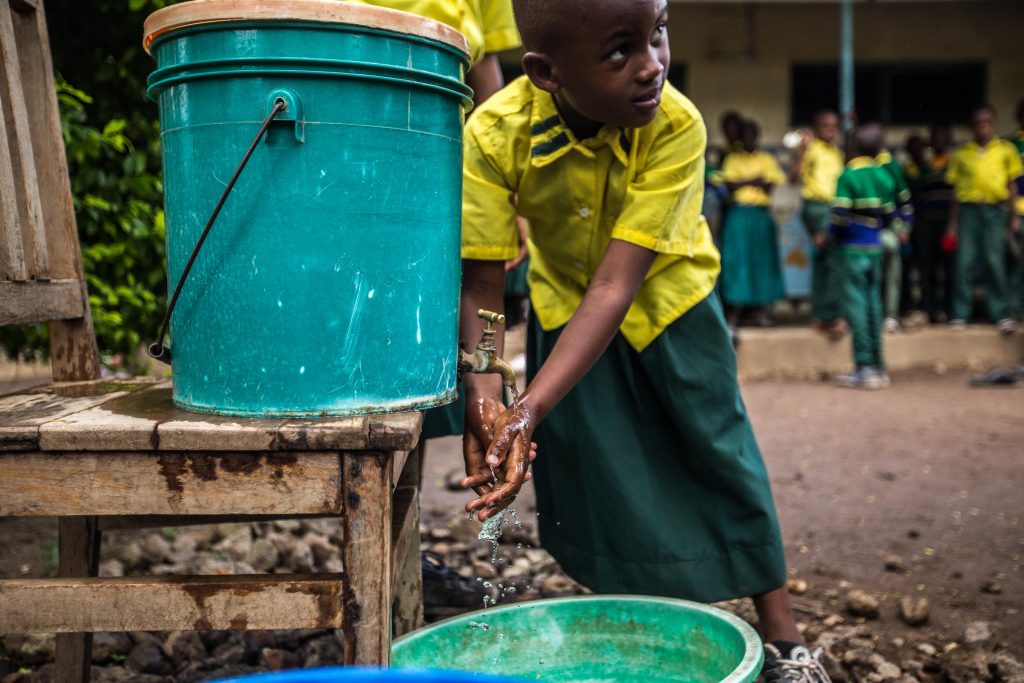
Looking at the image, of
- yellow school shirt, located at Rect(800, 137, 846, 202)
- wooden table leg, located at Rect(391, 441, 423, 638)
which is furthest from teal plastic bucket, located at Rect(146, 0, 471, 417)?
yellow school shirt, located at Rect(800, 137, 846, 202)

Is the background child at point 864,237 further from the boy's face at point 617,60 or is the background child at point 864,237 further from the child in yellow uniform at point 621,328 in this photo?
the boy's face at point 617,60

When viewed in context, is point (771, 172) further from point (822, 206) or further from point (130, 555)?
point (130, 555)

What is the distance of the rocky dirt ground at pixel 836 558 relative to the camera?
2336 millimetres

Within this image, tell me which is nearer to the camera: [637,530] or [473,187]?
[473,187]

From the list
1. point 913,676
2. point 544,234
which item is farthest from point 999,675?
point 544,234

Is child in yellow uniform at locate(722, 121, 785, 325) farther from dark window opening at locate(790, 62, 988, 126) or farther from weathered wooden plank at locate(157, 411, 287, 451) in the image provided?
weathered wooden plank at locate(157, 411, 287, 451)

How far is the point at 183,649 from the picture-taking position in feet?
7.70

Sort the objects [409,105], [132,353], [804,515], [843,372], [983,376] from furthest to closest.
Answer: [843,372] → [983,376] → [804,515] → [132,353] → [409,105]

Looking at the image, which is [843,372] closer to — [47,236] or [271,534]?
[271,534]

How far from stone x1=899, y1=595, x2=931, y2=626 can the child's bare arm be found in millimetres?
1407

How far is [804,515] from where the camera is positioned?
3.79 meters

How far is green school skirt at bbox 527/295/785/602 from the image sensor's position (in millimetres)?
2182

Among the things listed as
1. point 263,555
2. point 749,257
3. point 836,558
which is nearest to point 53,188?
point 263,555

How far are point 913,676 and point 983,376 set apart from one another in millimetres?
5241
